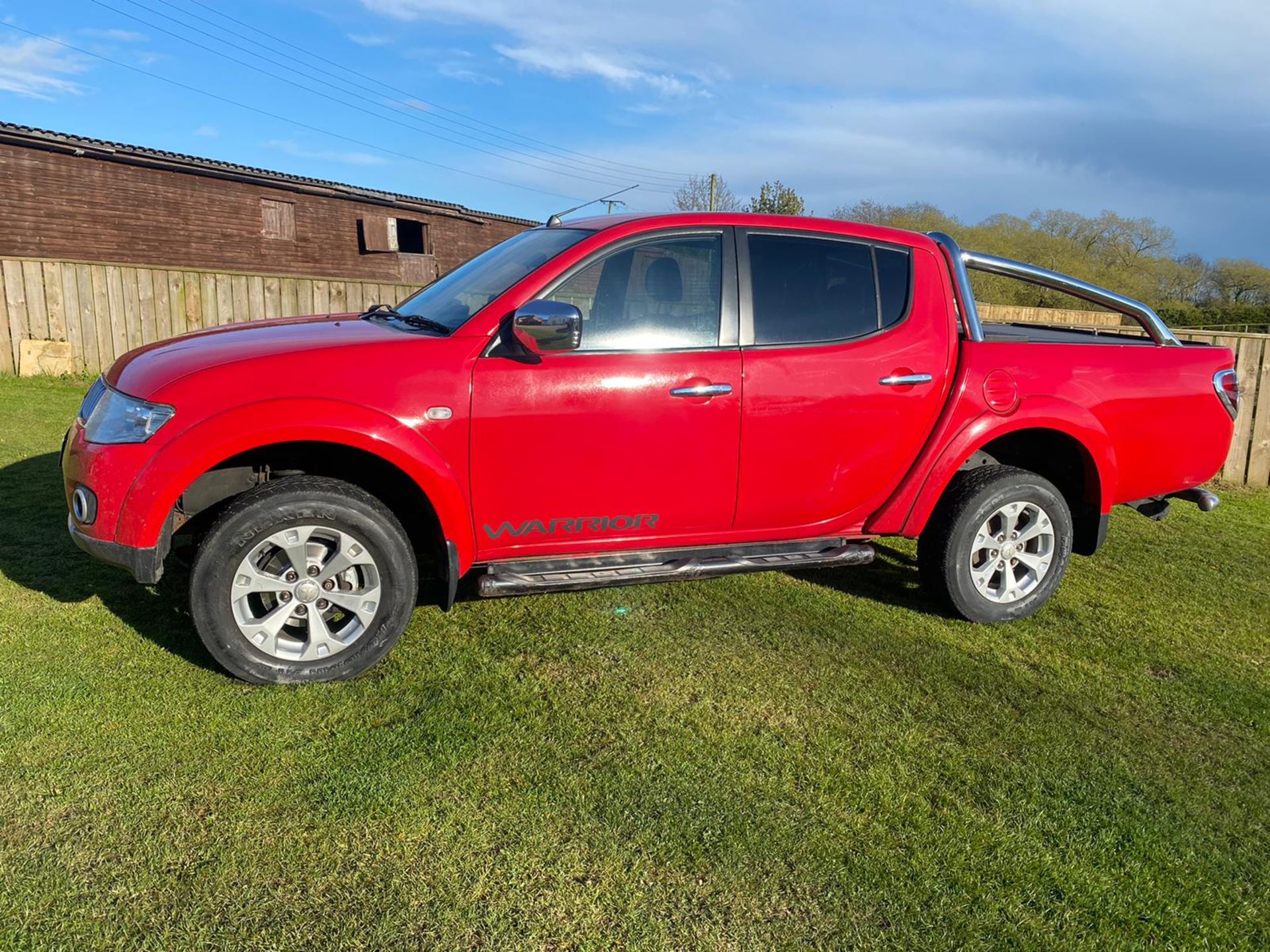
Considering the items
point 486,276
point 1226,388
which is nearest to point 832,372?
point 486,276

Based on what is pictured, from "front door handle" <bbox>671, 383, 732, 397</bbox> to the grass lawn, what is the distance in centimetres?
114

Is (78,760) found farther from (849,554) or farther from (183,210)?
(183,210)

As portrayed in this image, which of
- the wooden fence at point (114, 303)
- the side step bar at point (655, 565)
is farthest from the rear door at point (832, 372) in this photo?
the wooden fence at point (114, 303)

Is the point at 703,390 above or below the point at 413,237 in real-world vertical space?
below

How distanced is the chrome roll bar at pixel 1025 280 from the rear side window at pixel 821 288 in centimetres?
34

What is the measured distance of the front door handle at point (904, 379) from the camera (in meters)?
4.20

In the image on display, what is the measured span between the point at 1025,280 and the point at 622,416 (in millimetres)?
2774

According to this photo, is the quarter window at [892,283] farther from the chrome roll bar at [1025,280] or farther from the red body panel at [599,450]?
the red body panel at [599,450]

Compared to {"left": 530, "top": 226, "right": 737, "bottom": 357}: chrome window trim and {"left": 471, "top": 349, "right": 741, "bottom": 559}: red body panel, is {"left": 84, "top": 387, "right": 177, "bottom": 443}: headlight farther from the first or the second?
{"left": 530, "top": 226, "right": 737, "bottom": 357}: chrome window trim

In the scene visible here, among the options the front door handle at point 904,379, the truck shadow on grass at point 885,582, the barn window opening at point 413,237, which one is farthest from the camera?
the barn window opening at point 413,237

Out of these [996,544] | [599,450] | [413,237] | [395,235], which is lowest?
[996,544]

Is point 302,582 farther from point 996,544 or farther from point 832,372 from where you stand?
point 996,544

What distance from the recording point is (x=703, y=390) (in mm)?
3850

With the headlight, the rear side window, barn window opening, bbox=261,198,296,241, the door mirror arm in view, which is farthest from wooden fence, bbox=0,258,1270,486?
barn window opening, bbox=261,198,296,241
